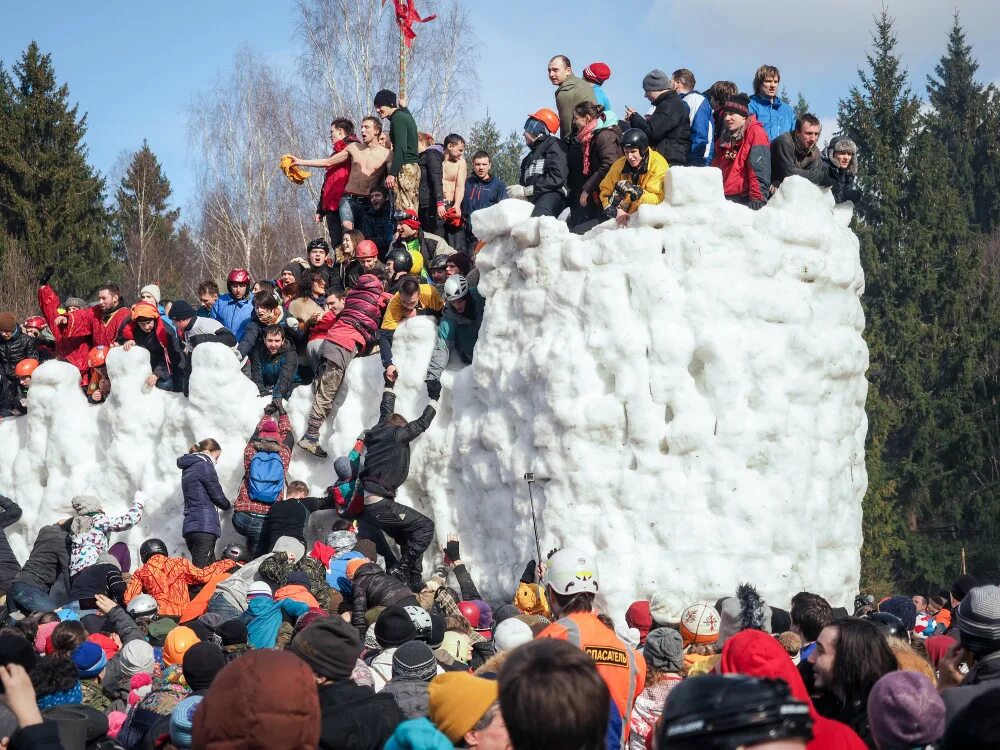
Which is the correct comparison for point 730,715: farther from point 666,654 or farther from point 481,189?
point 481,189

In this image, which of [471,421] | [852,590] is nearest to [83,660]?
[471,421]

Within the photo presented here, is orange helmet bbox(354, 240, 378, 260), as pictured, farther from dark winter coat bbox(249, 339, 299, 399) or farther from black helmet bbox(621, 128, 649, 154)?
black helmet bbox(621, 128, 649, 154)

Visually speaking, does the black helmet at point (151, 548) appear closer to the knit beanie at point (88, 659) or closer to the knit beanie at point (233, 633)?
the knit beanie at point (233, 633)

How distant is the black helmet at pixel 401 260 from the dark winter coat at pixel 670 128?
2737 mm

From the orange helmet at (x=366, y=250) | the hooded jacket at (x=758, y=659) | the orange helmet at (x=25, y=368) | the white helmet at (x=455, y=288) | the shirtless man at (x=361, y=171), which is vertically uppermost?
the shirtless man at (x=361, y=171)

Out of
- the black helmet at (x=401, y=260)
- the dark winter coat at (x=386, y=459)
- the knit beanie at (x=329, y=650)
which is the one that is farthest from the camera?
the black helmet at (x=401, y=260)

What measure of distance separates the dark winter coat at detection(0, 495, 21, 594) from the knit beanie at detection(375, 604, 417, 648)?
273 inches

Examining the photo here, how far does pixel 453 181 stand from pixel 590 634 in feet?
29.9

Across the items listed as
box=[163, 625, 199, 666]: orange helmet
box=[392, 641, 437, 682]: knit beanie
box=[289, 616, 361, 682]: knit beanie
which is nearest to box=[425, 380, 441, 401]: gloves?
box=[163, 625, 199, 666]: orange helmet

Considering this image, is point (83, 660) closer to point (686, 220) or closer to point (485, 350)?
point (485, 350)

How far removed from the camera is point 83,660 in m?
6.24

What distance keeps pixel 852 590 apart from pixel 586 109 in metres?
4.85

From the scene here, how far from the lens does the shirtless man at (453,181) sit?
13094mm

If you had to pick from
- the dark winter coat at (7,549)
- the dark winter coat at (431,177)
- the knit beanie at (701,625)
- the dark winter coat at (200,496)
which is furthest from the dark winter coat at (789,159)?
the dark winter coat at (7,549)
